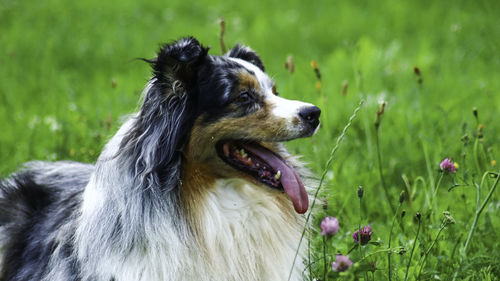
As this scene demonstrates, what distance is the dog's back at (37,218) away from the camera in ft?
11.9

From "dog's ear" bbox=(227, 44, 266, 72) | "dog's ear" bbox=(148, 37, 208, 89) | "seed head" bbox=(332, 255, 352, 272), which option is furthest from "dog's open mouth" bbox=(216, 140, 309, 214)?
"seed head" bbox=(332, 255, 352, 272)

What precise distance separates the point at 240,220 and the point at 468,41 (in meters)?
6.84

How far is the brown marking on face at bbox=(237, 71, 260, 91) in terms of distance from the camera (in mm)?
3287

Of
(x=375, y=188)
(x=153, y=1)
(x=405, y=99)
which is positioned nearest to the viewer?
(x=375, y=188)

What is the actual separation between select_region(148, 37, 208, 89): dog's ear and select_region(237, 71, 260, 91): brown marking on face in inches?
9.7

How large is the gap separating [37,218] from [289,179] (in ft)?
5.56

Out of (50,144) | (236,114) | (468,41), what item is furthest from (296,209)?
(468,41)

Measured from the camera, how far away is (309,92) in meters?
6.86

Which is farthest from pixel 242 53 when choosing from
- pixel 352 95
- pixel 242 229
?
pixel 352 95

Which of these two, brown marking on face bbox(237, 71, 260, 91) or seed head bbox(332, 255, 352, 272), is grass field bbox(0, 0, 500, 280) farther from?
brown marking on face bbox(237, 71, 260, 91)

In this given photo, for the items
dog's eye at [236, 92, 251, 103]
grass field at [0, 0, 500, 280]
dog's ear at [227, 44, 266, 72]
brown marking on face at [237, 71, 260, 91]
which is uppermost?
dog's ear at [227, 44, 266, 72]

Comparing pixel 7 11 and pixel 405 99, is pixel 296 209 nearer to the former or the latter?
pixel 405 99

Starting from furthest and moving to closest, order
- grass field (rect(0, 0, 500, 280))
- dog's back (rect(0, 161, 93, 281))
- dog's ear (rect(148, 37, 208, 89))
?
grass field (rect(0, 0, 500, 280)) → dog's back (rect(0, 161, 93, 281)) → dog's ear (rect(148, 37, 208, 89))

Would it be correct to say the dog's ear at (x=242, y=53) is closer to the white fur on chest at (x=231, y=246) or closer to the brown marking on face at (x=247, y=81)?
the brown marking on face at (x=247, y=81)
